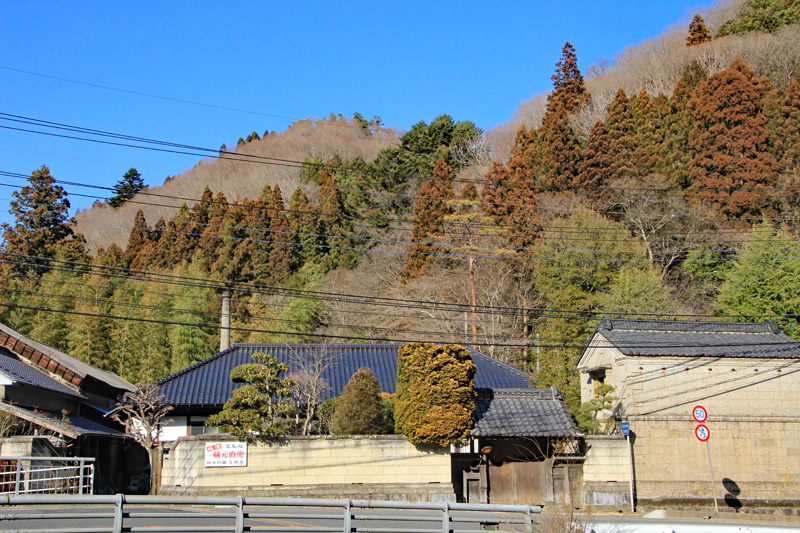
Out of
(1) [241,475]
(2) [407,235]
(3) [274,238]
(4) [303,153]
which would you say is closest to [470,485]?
(1) [241,475]

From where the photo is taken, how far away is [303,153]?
86.1 metres

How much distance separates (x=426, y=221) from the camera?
1740 inches

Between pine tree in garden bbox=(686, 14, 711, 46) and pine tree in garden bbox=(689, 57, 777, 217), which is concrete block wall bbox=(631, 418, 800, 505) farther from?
pine tree in garden bbox=(686, 14, 711, 46)

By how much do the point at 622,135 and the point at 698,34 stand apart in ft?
73.5

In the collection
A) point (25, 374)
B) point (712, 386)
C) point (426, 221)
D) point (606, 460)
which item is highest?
point (426, 221)

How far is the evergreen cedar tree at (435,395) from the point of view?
18.0 meters

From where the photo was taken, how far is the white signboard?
17281 mm

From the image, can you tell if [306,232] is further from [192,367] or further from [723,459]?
[723,459]

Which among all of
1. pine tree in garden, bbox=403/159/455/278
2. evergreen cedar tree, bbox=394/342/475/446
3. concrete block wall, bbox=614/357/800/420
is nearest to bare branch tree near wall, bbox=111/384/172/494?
evergreen cedar tree, bbox=394/342/475/446

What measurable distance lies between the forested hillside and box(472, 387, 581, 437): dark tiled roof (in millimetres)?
5100

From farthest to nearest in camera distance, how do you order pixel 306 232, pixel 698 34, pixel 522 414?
pixel 698 34, pixel 306 232, pixel 522 414

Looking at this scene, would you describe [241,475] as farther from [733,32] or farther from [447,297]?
[733,32]

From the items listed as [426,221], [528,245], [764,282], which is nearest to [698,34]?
[426,221]

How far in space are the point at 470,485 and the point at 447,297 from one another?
20.6 metres
